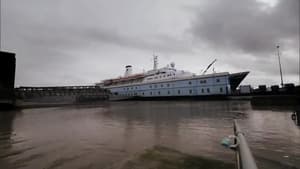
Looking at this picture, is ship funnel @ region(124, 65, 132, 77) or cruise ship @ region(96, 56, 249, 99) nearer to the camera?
cruise ship @ region(96, 56, 249, 99)

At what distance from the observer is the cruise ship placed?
31.3 m

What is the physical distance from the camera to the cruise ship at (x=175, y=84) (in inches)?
1234

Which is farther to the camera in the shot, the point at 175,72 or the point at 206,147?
the point at 175,72

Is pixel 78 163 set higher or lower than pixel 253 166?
lower

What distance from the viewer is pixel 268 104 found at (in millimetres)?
14477

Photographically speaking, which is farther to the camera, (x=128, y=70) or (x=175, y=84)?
(x=128, y=70)

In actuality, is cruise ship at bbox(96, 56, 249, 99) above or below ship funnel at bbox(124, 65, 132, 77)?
below

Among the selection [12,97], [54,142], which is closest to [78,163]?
[54,142]

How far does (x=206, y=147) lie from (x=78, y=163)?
2.80m

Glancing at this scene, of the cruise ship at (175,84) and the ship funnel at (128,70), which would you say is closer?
the cruise ship at (175,84)

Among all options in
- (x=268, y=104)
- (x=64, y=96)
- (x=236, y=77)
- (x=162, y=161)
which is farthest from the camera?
(x=64, y=96)

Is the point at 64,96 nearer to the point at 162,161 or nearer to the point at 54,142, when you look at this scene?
the point at 54,142

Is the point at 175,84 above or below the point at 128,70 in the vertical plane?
below

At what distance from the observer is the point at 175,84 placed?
3716 centimetres
